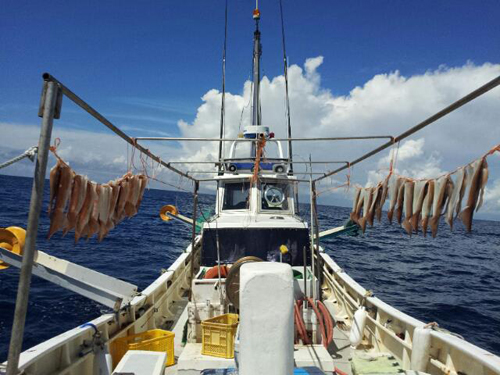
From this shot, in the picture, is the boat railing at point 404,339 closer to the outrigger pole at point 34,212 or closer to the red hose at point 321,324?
the red hose at point 321,324

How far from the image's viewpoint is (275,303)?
2377 mm

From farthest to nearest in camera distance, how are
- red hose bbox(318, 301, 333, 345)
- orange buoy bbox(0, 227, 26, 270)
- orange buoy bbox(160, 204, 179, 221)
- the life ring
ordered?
orange buoy bbox(160, 204, 179, 221) < the life ring < red hose bbox(318, 301, 333, 345) < orange buoy bbox(0, 227, 26, 270)

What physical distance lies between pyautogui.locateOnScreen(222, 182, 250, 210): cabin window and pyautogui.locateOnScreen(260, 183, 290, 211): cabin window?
0.60m

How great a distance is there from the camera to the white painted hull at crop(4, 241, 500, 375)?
13.0 feet

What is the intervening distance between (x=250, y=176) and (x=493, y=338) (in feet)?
31.4

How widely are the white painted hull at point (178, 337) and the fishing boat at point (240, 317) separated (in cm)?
2

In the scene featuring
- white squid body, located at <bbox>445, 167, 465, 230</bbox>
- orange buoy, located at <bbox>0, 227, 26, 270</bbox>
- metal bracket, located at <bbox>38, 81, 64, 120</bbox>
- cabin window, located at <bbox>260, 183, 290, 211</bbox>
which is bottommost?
orange buoy, located at <bbox>0, 227, 26, 270</bbox>

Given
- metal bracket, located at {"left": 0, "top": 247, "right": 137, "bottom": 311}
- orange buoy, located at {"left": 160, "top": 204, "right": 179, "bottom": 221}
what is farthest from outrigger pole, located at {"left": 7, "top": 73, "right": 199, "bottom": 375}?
orange buoy, located at {"left": 160, "top": 204, "right": 179, "bottom": 221}

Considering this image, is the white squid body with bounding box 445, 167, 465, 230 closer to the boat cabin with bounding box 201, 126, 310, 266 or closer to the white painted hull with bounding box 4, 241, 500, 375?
the white painted hull with bounding box 4, 241, 500, 375

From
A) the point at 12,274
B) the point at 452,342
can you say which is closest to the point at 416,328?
the point at 452,342

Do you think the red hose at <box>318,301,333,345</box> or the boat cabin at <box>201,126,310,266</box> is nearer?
the red hose at <box>318,301,333,345</box>

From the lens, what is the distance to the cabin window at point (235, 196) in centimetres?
1055

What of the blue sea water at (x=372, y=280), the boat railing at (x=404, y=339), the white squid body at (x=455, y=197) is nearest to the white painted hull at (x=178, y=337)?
the boat railing at (x=404, y=339)

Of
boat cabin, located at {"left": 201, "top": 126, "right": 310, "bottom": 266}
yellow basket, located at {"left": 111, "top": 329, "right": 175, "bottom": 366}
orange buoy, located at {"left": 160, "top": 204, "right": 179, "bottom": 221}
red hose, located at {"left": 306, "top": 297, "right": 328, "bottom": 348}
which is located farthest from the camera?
orange buoy, located at {"left": 160, "top": 204, "right": 179, "bottom": 221}
